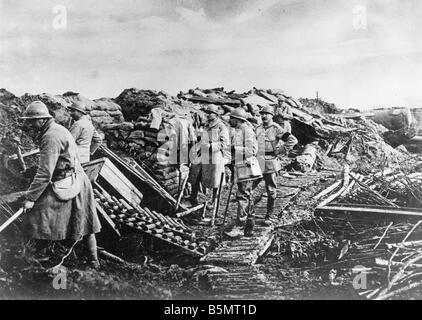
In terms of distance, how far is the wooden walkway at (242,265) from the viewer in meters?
6.52

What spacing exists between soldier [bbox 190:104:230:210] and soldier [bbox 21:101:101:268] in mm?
1770

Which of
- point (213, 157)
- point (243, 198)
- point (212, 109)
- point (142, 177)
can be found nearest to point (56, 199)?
point (142, 177)

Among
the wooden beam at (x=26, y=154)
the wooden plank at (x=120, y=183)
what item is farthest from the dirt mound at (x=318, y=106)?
the wooden beam at (x=26, y=154)

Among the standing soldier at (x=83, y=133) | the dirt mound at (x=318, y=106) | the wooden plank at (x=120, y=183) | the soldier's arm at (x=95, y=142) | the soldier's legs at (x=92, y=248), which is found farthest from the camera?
the dirt mound at (x=318, y=106)

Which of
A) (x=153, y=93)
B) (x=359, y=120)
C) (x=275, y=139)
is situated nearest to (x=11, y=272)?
(x=153, y=93)

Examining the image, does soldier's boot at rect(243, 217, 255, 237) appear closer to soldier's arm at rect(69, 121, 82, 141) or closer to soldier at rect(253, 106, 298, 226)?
soldier at rect(253, 106, 298, 226)

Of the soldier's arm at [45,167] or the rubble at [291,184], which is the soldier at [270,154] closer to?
the rubble at [291,184]

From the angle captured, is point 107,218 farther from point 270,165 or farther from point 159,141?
A: point 270,165

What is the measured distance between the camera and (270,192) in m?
7.27

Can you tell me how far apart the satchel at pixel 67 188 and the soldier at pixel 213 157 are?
189cm

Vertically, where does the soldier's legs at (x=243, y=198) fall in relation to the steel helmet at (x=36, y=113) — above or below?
below

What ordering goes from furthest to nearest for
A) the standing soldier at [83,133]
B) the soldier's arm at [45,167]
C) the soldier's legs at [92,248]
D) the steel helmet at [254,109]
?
the steel helmet at [254,109] < the standing soldier at [83,133] < the soldier's legs at [92,248] < the soldier's arm at [45,167]
